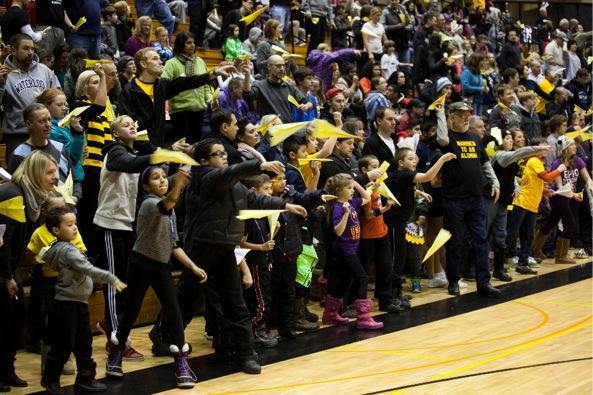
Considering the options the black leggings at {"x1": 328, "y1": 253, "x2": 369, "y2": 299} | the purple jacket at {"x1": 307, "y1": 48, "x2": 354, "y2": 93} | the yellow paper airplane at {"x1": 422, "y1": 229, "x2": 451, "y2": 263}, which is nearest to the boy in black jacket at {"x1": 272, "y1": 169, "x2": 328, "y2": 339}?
the black leggings at {"x1": 328, "y1": 253, "x2": 369, "y2": 299}

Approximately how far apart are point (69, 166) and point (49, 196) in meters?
0.82

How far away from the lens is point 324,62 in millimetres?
12281

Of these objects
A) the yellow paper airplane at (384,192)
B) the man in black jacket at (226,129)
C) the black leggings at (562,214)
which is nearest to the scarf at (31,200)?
the man in black jacket at (226,129)

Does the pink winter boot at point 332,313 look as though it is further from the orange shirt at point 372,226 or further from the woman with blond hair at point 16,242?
the woman with blond hair at point 16,242

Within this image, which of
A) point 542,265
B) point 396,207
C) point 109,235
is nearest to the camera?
point 109,235

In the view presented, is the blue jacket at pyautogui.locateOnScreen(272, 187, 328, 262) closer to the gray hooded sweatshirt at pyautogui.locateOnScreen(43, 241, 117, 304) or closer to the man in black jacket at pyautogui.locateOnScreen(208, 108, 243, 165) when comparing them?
the man in black jacket at pyautogui.locateOnScreen(208, 108, 243, 165)

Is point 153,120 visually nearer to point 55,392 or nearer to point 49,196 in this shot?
point 49,196

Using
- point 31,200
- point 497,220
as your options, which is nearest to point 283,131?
point 31,200

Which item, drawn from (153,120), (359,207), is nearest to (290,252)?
(359,207)

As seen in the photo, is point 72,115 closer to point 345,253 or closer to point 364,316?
point 345,253

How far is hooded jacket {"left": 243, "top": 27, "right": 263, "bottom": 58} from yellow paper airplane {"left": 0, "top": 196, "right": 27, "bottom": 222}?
7.42m

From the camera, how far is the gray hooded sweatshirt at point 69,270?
569cm

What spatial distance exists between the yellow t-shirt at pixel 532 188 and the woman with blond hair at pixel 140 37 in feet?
16.4

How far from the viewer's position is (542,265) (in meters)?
11.6
